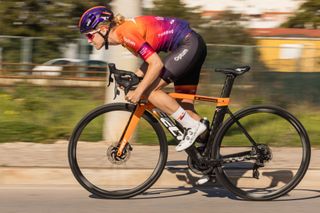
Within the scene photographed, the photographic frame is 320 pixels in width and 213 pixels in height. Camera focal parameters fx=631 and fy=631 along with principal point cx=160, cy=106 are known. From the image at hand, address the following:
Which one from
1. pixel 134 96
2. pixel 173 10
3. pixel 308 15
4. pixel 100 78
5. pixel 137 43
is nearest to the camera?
pixel 137 43

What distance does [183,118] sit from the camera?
5844mm

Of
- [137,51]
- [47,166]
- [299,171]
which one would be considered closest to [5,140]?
[47,166]

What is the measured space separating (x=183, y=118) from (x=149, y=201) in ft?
2.86

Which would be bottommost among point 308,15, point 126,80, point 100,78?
point 308,15

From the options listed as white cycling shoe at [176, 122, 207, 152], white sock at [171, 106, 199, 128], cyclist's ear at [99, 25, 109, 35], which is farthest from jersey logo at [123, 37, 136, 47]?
white cycling shoe at [176, 122, 207, 152]

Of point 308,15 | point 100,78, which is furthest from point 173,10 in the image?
point 308,15

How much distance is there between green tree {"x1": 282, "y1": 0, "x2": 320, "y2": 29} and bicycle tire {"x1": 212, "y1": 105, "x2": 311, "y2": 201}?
4063cm

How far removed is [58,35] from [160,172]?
20839mm

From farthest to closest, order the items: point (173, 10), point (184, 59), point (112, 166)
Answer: point (173, 10) < point (112, 166) < point (184, 59)

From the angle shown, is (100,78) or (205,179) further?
(100,78)

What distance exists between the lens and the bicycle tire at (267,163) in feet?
19.5

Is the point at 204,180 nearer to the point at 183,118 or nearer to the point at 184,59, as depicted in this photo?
the point at 183,118

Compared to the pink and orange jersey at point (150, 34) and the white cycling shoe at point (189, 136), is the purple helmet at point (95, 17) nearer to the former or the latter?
the pink and orange jersey at point (150, 34)

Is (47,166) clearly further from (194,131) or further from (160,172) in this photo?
(194,131)
